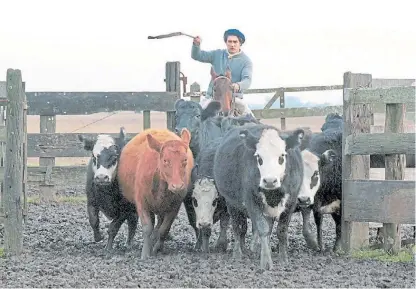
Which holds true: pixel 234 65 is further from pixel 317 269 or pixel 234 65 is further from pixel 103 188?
pixel 317 269

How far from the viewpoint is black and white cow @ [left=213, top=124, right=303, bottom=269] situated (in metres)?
8.26

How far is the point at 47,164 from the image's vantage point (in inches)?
619

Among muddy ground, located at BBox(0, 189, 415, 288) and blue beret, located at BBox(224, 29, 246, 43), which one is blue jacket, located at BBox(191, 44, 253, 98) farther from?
muddy ground, located at BBox(0, 189, 415, 288)

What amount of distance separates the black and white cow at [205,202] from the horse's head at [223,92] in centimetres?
124

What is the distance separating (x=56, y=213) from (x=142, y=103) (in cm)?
233

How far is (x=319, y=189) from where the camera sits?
9719mm

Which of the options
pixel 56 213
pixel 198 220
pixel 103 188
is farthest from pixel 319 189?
pixel 56 213

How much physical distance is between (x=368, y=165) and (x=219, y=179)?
1.53 metres

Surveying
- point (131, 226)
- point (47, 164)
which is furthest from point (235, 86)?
point (47, 164)

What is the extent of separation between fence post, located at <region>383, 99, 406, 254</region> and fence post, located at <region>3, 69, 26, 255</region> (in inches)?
143

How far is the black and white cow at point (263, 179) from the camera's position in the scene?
27.1ft

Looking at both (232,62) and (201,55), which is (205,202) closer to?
(232,62)

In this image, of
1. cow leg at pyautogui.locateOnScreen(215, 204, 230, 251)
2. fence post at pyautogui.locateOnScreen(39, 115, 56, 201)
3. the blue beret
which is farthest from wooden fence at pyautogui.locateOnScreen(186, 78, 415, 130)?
cow leg at pyautogui.locateOnScreen(215, 204, 230, 251)

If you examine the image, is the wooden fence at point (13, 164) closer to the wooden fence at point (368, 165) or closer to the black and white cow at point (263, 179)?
the black and white cow at point (263, 179)
